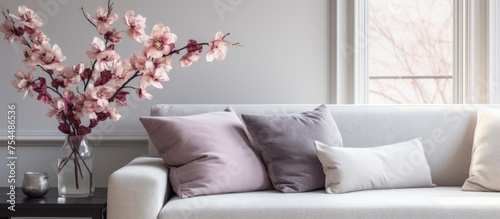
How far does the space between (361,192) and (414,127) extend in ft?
1.79

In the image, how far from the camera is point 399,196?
2.82 metres

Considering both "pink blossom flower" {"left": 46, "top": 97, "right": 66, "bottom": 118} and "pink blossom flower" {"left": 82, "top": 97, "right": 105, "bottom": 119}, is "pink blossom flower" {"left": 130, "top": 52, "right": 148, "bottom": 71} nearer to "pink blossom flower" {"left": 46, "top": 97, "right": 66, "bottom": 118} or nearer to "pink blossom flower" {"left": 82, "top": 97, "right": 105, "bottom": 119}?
"pink blossom flower" {"left": 82, "top": 97, "right": 105, "bottom": 119}

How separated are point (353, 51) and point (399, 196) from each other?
3.65 feet

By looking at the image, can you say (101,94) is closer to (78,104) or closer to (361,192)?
(78,104)

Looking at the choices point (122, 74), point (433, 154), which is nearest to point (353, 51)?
point (433, 154)

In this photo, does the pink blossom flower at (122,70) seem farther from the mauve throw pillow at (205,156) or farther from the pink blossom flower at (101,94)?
the mauve throw pillow at (205,156)

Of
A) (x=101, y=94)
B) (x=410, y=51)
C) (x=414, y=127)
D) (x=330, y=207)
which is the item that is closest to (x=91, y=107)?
(x=101, y=94)

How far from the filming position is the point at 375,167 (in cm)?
299

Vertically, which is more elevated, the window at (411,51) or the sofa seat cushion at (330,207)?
the window at (411,51)

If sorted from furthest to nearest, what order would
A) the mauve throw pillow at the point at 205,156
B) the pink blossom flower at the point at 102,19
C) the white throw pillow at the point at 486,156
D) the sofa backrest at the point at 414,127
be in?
the sofa backrest at the point at 414,127
the white throw pillow at the point at 486,156
the mauve throw pillow at the point at 205,156
the pink blossom flower at the point at 102,19

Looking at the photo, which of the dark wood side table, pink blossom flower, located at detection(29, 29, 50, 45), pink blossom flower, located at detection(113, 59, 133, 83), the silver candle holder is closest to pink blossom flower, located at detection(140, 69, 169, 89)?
pink blossom flower, located at detection(113, 59, 133, 83)

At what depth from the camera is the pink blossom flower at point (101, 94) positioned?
2.67 m

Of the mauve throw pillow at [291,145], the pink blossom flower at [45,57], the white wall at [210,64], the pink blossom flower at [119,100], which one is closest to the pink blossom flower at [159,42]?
the pink blossom flower at [119,100]

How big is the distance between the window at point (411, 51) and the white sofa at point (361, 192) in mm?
380
